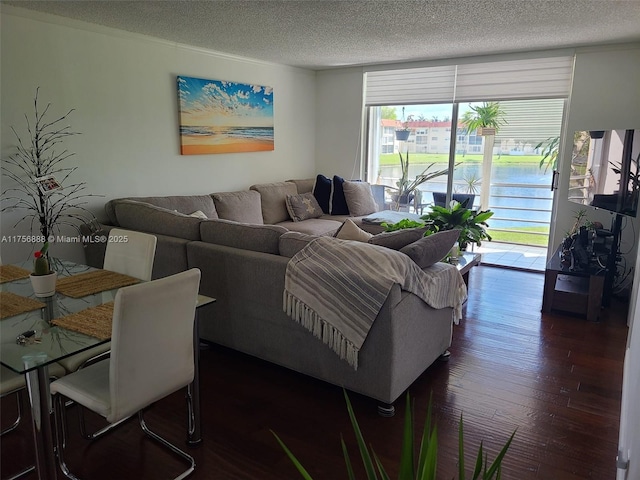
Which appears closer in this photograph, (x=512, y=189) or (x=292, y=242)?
(x=292, y=242)

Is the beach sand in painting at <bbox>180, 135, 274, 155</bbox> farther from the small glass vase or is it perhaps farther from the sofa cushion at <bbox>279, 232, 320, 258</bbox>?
the small glass vase

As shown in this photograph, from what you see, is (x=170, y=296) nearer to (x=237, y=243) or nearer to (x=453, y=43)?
(x=237, y=243)

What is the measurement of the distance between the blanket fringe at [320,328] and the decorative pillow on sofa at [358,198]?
10.5ft

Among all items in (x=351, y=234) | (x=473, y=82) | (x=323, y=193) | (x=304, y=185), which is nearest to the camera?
(x=351, y=234)

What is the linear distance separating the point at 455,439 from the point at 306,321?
37.5 inches

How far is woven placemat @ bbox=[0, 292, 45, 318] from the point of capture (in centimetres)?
200

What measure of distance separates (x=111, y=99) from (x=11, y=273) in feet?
6.58

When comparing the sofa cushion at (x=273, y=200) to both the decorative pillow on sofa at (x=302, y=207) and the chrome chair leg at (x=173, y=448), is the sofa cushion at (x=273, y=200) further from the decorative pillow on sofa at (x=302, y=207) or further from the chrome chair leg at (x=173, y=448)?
the chrome chair leg at (x=173, y=448)

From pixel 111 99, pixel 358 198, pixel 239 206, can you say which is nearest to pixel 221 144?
pixel 239 206

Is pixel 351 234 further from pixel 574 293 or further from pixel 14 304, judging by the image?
pixel 574 293

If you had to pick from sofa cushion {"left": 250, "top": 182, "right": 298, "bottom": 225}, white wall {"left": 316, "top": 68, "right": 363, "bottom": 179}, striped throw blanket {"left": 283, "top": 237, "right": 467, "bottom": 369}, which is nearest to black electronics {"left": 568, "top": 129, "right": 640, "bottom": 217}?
striped throw blanket {"left": 283, "top": 237, "right": 467, "bottom": 369}

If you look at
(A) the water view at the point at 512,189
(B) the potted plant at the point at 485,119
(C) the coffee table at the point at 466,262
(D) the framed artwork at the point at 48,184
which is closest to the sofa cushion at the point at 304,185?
(A) the water view at the point at 512,189

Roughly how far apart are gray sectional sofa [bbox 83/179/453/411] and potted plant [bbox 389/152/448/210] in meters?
3.30

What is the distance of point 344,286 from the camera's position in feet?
8.01
